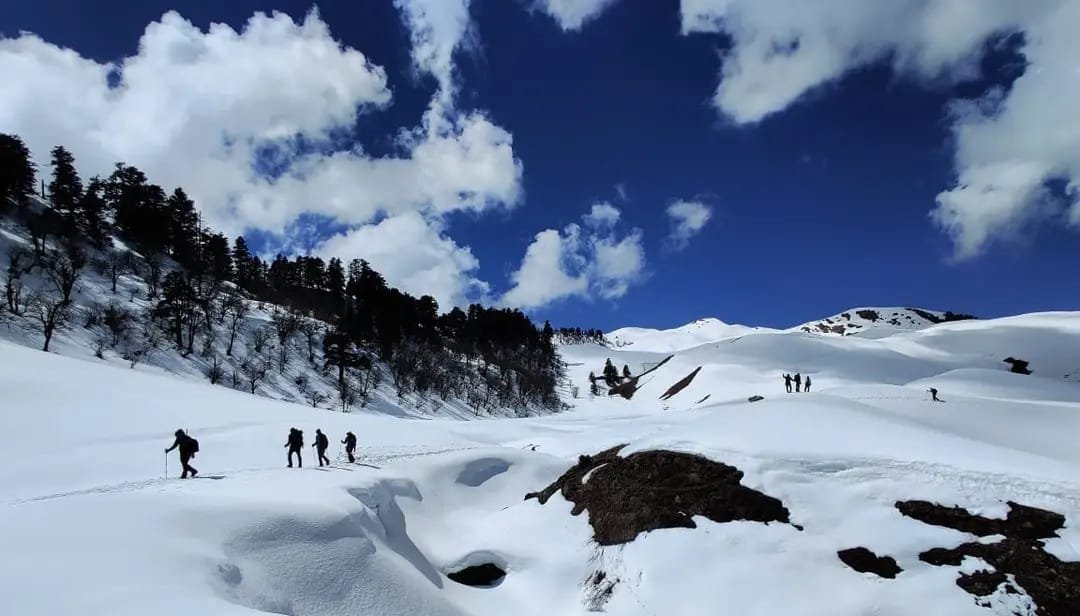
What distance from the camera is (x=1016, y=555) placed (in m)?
12.2

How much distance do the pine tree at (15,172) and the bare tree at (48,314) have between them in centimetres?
2461

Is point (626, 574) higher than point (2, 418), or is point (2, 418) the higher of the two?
point (2, 418)

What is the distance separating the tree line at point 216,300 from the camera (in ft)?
191

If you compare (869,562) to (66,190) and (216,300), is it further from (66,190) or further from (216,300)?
(66,190)

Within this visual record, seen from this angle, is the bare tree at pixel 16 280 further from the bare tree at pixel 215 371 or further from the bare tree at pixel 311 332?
the bare tree at pixel 311 332

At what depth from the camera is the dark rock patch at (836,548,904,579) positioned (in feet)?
41.8

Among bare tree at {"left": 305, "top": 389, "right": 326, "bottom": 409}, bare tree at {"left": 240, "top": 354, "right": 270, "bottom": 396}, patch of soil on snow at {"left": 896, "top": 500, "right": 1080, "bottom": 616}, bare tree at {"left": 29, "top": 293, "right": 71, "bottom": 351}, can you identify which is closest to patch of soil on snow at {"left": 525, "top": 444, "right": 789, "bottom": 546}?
patch of soil on snow at {"left": 896, "top": 500, "right": 1080, "bottom": 616}

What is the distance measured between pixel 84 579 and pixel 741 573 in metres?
13.6

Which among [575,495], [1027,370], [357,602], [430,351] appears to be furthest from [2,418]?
[1027,370]

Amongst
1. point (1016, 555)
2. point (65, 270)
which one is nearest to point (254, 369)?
point (65, 270)

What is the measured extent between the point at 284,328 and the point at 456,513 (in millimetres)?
58970

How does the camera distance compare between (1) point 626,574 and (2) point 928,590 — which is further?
(1) point 626,574

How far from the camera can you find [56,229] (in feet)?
230

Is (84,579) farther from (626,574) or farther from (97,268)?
(97,268)
